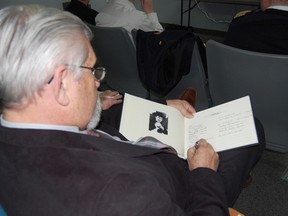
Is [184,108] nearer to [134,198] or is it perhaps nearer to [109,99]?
[109,99]

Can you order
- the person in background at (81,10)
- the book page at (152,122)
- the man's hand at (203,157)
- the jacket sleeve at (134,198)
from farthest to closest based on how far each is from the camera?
the person in background at (81,10) → the book page at (152,122) → the man's hand at (203,157) → the jacket sleeve at (134,198)

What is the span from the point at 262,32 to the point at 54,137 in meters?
1.31

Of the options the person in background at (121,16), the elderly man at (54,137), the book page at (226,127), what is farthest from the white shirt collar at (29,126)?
the person in background at (121,16)

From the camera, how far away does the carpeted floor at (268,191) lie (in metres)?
1.52

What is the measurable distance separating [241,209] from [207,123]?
681mm

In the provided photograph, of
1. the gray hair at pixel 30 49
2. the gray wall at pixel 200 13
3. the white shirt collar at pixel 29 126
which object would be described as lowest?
the gray wall at pixel 200 13

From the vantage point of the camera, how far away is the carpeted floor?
4.99ft

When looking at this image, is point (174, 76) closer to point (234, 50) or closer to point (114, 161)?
point (234, 50)

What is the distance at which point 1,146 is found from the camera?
26.6 inches

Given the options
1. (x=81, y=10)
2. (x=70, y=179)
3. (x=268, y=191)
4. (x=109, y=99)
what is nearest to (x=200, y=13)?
(x=81, y=10)

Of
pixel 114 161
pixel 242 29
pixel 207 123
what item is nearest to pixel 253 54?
pixel 207 123

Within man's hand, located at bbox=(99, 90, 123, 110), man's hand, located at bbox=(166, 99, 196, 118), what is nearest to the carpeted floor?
man's hand, located at bbox=(166, 99, 196, 118)

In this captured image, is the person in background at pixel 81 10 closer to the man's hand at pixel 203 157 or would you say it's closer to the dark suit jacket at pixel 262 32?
the dark suit jacket at pixel 262 32

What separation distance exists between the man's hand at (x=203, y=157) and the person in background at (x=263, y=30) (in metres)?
0.80
